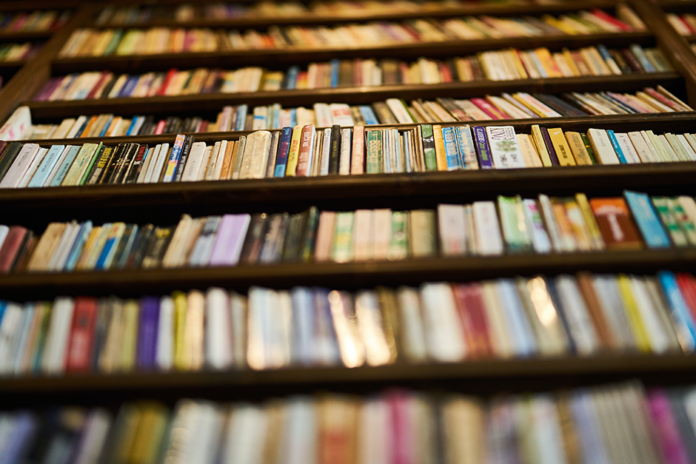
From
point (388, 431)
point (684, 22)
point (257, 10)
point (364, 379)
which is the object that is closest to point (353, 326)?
point (364, 379)

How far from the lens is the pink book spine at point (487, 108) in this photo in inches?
60.0

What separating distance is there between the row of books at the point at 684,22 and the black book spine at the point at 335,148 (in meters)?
1.64

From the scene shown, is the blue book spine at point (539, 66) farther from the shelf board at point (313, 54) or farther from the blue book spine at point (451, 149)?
the blue book spine at point (451, 149)

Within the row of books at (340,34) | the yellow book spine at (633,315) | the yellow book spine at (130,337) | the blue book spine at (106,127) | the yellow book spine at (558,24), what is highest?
the yellow book spine at (558,24)

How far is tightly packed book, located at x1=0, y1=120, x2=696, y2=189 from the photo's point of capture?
1325 mm

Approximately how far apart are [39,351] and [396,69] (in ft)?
5.21

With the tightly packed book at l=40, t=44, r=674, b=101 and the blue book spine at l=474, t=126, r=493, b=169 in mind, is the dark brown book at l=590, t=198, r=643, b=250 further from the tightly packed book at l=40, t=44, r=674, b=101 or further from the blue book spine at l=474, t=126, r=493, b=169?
the tightly packed book at l=40, t=44, r=674, b=101

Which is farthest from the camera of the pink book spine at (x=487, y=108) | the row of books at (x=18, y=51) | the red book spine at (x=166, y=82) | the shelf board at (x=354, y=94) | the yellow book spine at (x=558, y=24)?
the row of books at (x=18, y=51)

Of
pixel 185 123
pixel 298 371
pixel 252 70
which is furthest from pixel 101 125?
pixel 298 371

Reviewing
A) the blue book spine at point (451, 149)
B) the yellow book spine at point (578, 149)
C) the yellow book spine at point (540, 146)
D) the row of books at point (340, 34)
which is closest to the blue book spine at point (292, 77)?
the row of books at point (340, 34)

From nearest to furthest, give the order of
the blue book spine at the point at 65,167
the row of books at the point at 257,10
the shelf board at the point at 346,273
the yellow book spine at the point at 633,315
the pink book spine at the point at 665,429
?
the pink book spine at the point at 665,429, the yellow book spine at the point at 633,315, the shelf board at the point at 346,273, the blue book spine at the point at 65,167, the row of books at the point at 257,10

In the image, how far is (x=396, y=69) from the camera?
185 cm

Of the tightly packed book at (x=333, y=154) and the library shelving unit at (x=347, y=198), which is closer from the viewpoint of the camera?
the library shelving unit at (x=347, y=198)

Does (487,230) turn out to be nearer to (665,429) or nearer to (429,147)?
(429,147)
